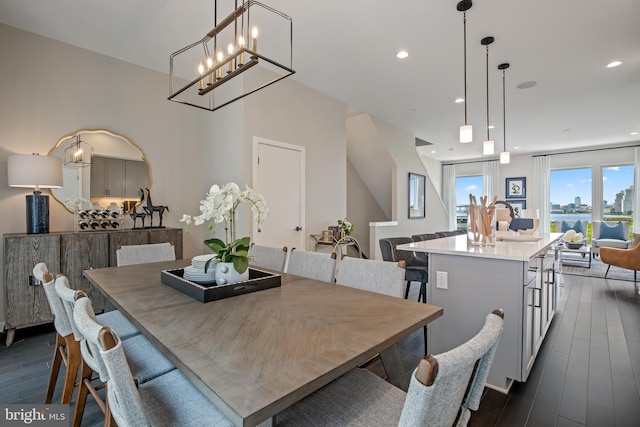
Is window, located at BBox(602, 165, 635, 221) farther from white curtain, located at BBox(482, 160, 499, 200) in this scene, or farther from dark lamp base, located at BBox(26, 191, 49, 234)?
dark lamp base, located at BBox(26, 191, 49, 234)

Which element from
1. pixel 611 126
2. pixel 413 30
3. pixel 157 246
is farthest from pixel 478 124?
pixel 157 246

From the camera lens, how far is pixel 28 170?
2.78 m

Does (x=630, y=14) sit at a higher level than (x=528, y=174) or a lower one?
higher

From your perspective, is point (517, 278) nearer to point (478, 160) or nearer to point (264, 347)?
point (264, 347)

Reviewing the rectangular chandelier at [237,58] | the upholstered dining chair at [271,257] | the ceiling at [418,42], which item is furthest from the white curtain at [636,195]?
the upholstered dining chair at [271,257]

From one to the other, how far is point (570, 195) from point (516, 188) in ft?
4.37

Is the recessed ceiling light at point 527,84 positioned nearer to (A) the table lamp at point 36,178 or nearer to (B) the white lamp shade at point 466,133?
(B) the white lamp shade at point 466,133

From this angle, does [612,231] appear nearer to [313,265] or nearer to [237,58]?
[313,265]

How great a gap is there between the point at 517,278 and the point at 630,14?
9.19ft

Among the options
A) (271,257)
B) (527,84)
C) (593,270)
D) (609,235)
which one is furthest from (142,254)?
(609,235)

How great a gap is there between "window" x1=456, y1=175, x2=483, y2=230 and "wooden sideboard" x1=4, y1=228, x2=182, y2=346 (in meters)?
10.4

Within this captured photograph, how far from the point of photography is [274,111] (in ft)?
13.4

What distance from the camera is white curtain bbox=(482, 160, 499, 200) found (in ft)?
33.1

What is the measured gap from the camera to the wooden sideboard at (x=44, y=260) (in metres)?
2.74
